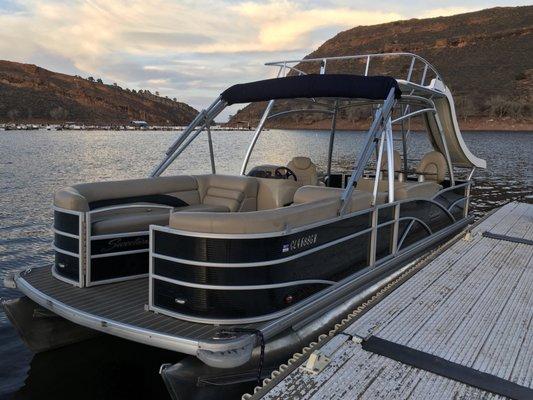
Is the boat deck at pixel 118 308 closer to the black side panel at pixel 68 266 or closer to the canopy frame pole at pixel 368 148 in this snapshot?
the black side panel at pixel 68 266

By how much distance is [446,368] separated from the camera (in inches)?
136

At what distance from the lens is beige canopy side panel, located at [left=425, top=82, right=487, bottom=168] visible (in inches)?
311

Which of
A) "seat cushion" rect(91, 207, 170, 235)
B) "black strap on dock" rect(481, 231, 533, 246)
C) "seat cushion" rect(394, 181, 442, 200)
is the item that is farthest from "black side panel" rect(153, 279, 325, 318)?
"black strap on dock" rect(481, 231, 533, 246)

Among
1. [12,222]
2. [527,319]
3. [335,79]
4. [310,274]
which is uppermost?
[335,79]

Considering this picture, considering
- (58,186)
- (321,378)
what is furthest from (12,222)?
(321,378)

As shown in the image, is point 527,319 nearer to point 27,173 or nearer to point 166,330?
point 166,330

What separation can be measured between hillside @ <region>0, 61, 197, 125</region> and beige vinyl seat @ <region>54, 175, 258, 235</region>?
12724 centimetres

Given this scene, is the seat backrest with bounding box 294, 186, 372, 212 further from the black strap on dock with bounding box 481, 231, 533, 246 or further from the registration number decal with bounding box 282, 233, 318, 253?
the black strap on dock with bounding box 481, 231, 533, 246

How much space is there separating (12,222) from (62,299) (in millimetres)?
8795

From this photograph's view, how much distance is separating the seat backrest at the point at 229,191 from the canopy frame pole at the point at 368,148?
5.90ft

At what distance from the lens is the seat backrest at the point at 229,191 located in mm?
6301

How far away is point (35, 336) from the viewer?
4.71 meters

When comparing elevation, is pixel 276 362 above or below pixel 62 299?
below

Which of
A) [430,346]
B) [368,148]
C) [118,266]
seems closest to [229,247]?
[118,266]
